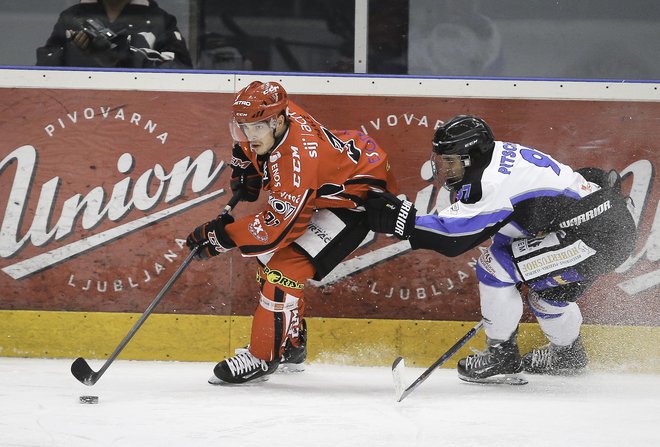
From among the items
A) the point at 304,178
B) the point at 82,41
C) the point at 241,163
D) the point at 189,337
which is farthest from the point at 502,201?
the point at 82,41

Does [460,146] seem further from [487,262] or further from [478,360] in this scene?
[478,360]

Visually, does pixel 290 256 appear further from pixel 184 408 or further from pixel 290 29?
pixel 290 29

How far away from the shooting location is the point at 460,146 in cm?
343

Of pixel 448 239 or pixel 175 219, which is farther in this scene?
pixel 175 219

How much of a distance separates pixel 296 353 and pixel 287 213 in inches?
26.3

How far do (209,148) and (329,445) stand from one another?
5.71ft

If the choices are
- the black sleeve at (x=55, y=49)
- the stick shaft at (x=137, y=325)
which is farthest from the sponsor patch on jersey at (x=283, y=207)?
the black sleeve at (x=55, y=49)

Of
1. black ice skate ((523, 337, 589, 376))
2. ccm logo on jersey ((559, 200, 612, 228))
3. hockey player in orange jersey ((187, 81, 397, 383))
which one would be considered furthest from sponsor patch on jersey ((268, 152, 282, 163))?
black ice skate ((523, 337, 589, 376))

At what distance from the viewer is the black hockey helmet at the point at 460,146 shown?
11.3ft

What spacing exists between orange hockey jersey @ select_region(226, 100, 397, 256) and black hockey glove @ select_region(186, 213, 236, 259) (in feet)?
0.11

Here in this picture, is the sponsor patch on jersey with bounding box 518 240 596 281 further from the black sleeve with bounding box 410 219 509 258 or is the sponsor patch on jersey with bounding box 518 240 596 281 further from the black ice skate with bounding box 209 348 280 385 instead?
the black ice skate with bounding box 209 348 280 385

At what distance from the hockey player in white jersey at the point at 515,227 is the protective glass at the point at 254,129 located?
453 mm

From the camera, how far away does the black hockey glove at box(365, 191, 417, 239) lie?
3.39 meters

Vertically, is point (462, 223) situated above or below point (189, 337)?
above
